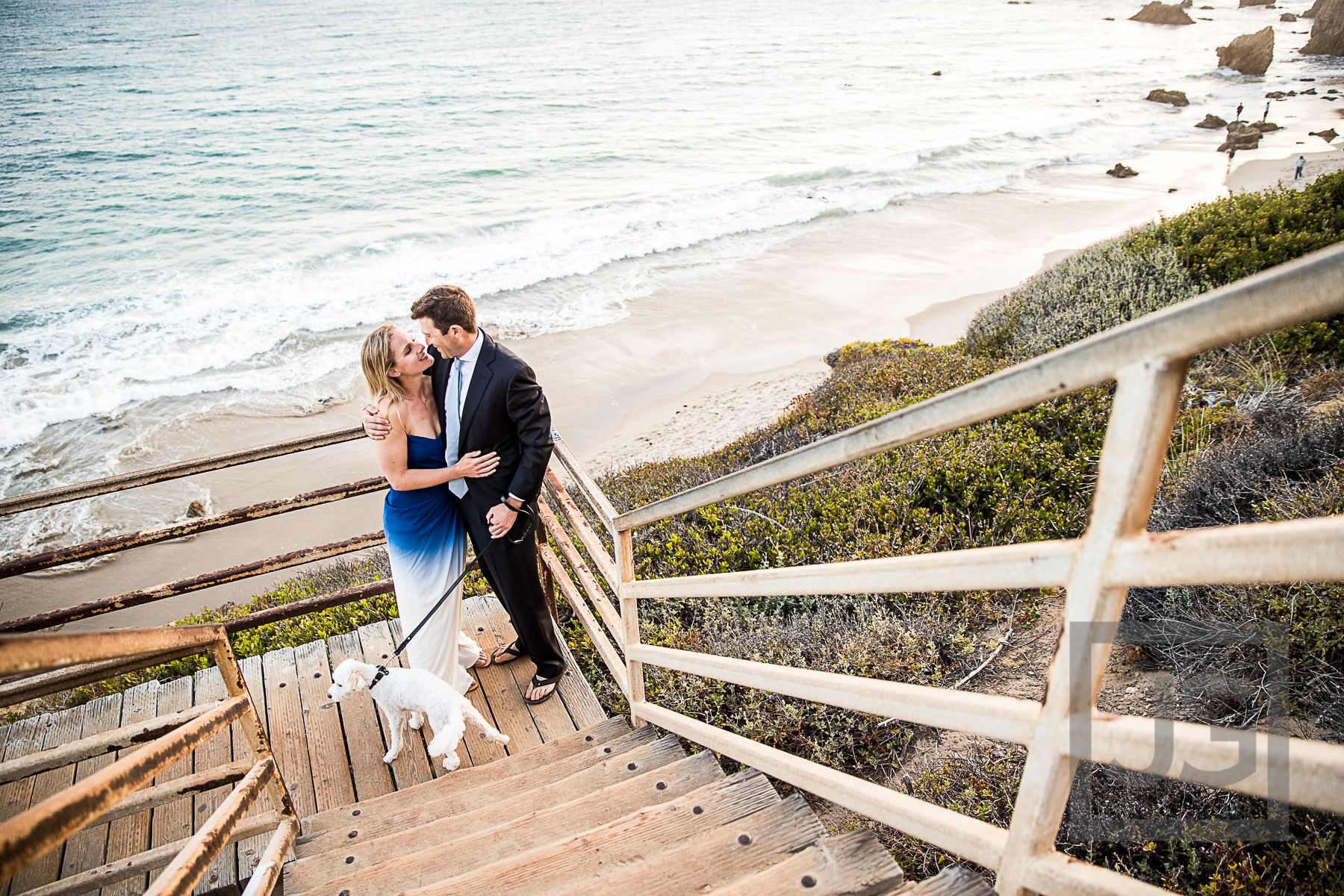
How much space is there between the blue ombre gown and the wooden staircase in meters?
0.65

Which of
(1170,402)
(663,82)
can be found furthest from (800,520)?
(663,82)

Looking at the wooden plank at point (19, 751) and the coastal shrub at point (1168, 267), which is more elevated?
the coastal shrub at point (1168, 267)

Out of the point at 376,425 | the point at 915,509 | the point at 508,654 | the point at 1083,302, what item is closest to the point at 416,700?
the point at 508,654

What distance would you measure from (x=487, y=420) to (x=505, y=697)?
58.8 inches

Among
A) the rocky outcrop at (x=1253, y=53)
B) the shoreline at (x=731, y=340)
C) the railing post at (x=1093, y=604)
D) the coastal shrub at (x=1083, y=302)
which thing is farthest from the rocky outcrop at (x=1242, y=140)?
the railing post at (x=1093, y=604)

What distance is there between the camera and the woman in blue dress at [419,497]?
125 inches

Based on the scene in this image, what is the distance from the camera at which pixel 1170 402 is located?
87 cm

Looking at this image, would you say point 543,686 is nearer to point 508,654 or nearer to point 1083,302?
point 508,654

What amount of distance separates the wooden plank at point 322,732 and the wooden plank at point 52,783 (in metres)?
0.93

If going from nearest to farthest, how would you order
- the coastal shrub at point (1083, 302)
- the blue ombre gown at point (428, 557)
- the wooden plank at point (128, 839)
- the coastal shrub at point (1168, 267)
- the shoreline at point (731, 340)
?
the wooden plank at point (128, 839) → the blue ombre gown at point (428, 557) → the coastal shrub at point (1168, 267) → the coastal shrub at point (1083, 302) → the shoreline at point (731, 340)

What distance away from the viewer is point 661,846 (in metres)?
2.23

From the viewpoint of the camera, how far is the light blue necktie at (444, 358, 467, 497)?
10.7ft

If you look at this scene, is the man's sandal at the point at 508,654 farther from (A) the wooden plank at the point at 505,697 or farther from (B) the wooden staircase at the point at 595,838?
(B) the wooden staircase at the point at 595,838

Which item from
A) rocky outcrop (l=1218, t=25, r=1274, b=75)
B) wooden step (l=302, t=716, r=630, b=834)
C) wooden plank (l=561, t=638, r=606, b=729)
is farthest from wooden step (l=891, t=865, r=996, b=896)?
rocky outcrop (l=1218, t=25, r=1274, b=75)
